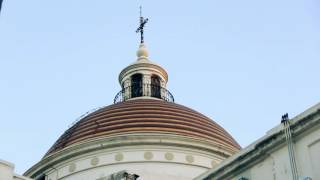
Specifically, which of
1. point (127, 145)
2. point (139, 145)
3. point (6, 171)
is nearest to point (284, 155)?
point (6, 171)

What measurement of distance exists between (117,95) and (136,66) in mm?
1965

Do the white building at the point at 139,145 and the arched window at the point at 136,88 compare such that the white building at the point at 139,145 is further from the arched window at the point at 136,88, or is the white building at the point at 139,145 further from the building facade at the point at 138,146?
the arched window at the point at 136,88

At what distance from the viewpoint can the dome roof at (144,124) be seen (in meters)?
32.8

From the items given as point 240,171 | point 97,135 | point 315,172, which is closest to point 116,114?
point 97,135

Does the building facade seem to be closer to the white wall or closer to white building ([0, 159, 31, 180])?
white building ([0, 159, 31, 180])

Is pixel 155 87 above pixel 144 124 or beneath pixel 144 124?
above

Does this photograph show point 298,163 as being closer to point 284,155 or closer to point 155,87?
point 284,155

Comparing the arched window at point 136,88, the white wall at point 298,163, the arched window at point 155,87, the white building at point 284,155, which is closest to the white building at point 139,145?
the arched window at point 136,88

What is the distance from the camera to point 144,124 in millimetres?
33000

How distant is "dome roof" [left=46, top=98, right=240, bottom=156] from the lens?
108 feet

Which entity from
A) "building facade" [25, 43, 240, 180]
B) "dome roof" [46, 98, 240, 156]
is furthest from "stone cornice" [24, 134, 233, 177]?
"dome roof" [46, 98, 240, 156]

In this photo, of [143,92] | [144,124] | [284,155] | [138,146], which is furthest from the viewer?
[143,92]

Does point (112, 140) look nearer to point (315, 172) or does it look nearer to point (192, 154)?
point (192, 154)

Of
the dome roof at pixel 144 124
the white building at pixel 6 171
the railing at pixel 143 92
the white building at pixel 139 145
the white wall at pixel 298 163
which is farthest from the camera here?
the railing at pixel 143 92
